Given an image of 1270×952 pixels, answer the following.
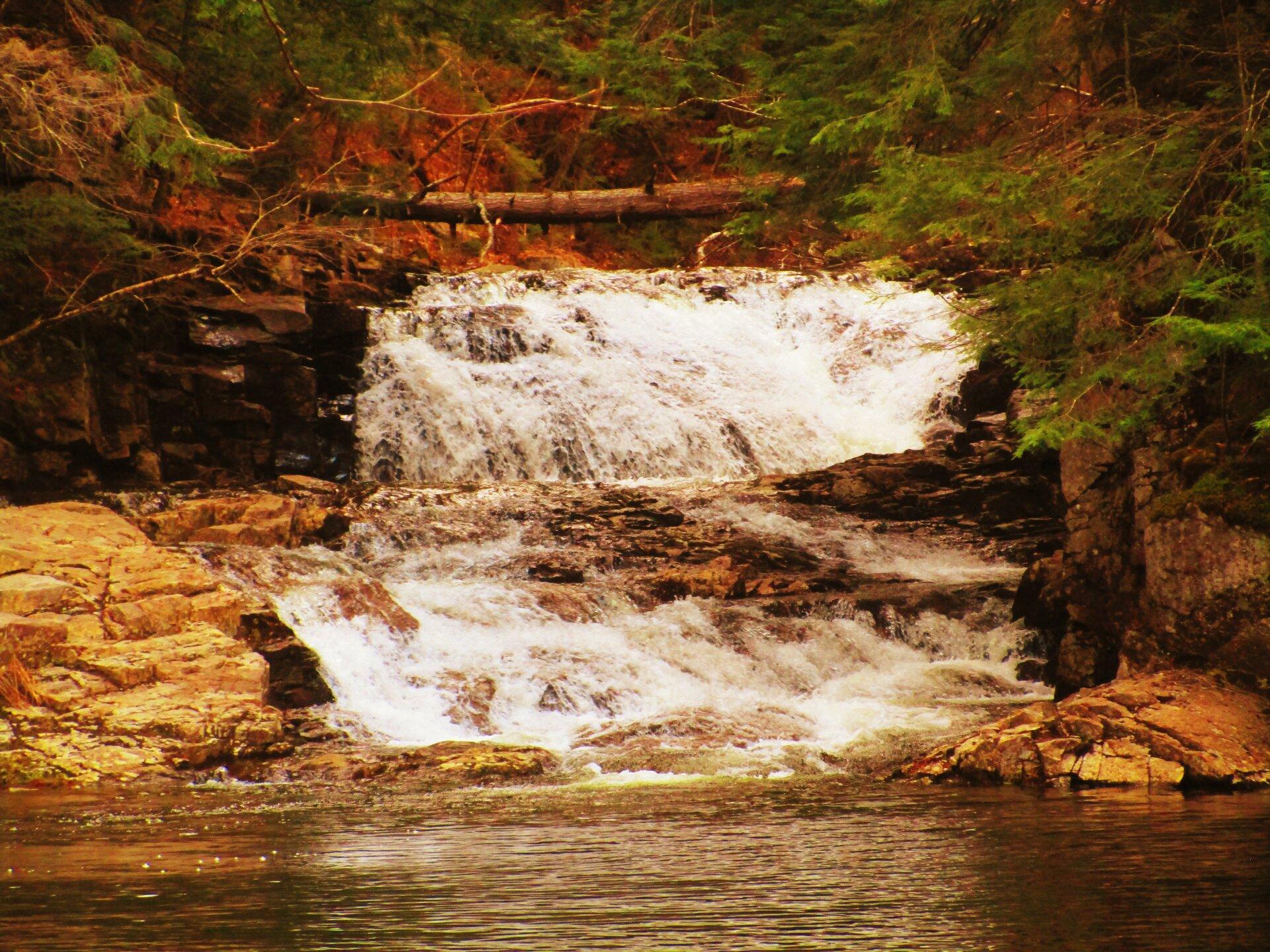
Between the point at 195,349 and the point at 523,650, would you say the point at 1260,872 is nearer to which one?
the point at 523,650

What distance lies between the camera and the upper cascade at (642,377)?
53.7 feet

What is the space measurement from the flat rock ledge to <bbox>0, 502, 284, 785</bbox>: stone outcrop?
14.4 feet

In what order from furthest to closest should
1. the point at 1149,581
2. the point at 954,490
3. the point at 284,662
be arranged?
the point at 954,490
the point at 284,662
the point at 1149,581

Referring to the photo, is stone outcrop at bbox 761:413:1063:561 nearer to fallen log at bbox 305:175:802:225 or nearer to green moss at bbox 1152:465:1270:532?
fallen log at bbox 305:175:802:225

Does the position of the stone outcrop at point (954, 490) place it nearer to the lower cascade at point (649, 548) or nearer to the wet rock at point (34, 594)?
the lower cascade at point (649, 548)

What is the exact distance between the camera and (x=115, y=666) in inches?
326

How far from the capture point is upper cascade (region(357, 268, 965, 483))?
16.4 metres

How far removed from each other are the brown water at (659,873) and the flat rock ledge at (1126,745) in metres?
0.41

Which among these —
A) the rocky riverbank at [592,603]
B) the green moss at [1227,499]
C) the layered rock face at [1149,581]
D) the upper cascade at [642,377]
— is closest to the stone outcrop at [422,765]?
the rocky riverbank at [592,603]

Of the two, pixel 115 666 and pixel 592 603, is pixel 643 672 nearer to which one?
pixel 592 603

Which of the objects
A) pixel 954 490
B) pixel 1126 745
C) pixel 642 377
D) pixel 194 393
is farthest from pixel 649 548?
pixel 1126 745

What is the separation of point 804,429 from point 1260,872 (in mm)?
14938

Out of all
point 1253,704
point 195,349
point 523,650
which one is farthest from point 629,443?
point 1253,704

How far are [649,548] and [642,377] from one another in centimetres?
552
